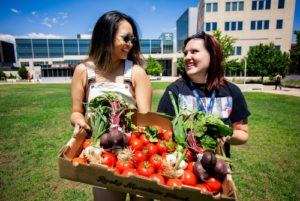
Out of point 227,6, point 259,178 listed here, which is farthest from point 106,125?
point 227,6

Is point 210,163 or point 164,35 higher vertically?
point 164,35

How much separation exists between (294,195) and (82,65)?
444cm

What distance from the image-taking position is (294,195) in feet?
10.8

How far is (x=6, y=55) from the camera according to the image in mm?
103812

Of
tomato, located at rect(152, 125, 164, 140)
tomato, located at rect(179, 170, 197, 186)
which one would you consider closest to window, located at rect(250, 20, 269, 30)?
tomato, located at rect(152, 125, 164, 140)

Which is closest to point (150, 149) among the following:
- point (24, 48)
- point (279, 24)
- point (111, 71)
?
point (111, 71)

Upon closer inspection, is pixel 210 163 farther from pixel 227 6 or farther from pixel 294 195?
pixel 227 6

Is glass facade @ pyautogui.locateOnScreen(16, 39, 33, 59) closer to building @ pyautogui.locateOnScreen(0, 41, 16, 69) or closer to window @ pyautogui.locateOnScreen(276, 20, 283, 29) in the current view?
building @ pyautogui.locateOnScreen(0, 41, 16, 69)

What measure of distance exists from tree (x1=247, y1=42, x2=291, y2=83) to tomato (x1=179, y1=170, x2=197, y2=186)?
3474 centimetres

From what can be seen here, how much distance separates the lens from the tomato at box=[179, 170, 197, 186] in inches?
52.1

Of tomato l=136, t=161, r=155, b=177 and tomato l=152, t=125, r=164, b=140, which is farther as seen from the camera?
tomato l=152, t=125, r=164, b=140

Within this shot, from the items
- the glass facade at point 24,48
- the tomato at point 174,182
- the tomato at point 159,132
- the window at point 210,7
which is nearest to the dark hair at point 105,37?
the tomato at point 159,132

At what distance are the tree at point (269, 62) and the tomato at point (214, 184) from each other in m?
34.7

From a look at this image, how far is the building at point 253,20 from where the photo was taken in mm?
39625
